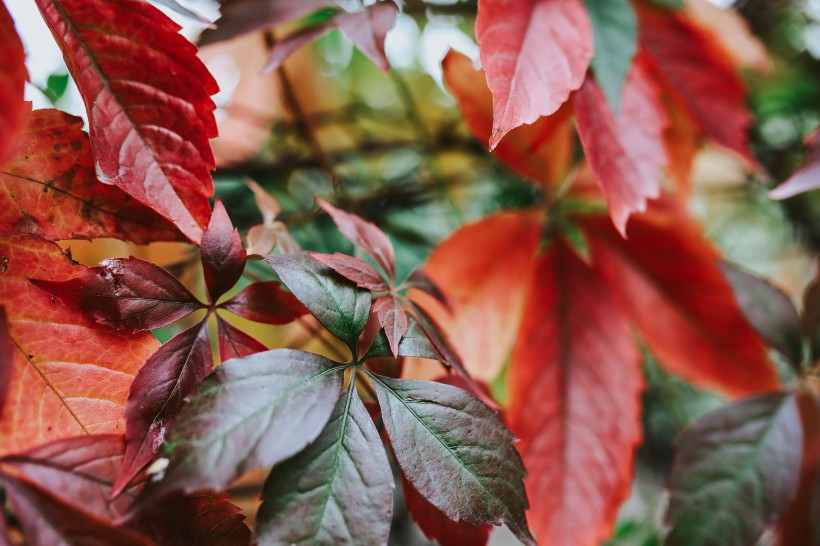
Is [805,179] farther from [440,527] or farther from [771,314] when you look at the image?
[440,527]

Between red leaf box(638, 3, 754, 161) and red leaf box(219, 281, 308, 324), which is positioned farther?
red leaf box(638, 3, 754, 161)

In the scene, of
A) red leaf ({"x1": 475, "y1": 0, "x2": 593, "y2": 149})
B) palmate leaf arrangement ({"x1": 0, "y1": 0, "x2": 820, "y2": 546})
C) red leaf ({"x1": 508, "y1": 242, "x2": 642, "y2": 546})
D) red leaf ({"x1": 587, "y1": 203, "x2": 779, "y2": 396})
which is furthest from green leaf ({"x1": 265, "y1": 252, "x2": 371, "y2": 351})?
red leaf ({"x1": 587, "y1": 203, "x2": 779, "y2": 396})

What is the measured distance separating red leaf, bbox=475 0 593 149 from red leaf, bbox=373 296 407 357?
3.9 inches

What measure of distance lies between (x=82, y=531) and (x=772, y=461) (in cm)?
47

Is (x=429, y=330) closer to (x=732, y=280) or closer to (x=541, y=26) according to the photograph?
(x=541, y=26)

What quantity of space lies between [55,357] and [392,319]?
0.16 metres

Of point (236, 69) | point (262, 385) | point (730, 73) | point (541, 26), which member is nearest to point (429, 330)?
point (262, 385)

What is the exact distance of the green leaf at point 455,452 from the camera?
254 millimetres

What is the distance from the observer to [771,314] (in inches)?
18.3

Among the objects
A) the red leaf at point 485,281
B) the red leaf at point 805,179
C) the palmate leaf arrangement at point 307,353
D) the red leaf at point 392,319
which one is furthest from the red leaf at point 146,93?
the red leaf at point 805,179

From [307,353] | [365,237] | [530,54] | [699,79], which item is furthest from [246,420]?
[699,79]

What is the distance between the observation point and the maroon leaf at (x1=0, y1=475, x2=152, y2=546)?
0.20 meters

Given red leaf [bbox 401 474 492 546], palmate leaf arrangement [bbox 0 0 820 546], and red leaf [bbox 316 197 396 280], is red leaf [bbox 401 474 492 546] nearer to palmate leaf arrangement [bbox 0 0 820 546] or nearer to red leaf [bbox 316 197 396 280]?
palmate leaf arrangement [bbox 0 0 820 546]

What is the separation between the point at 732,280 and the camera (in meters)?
0.47
